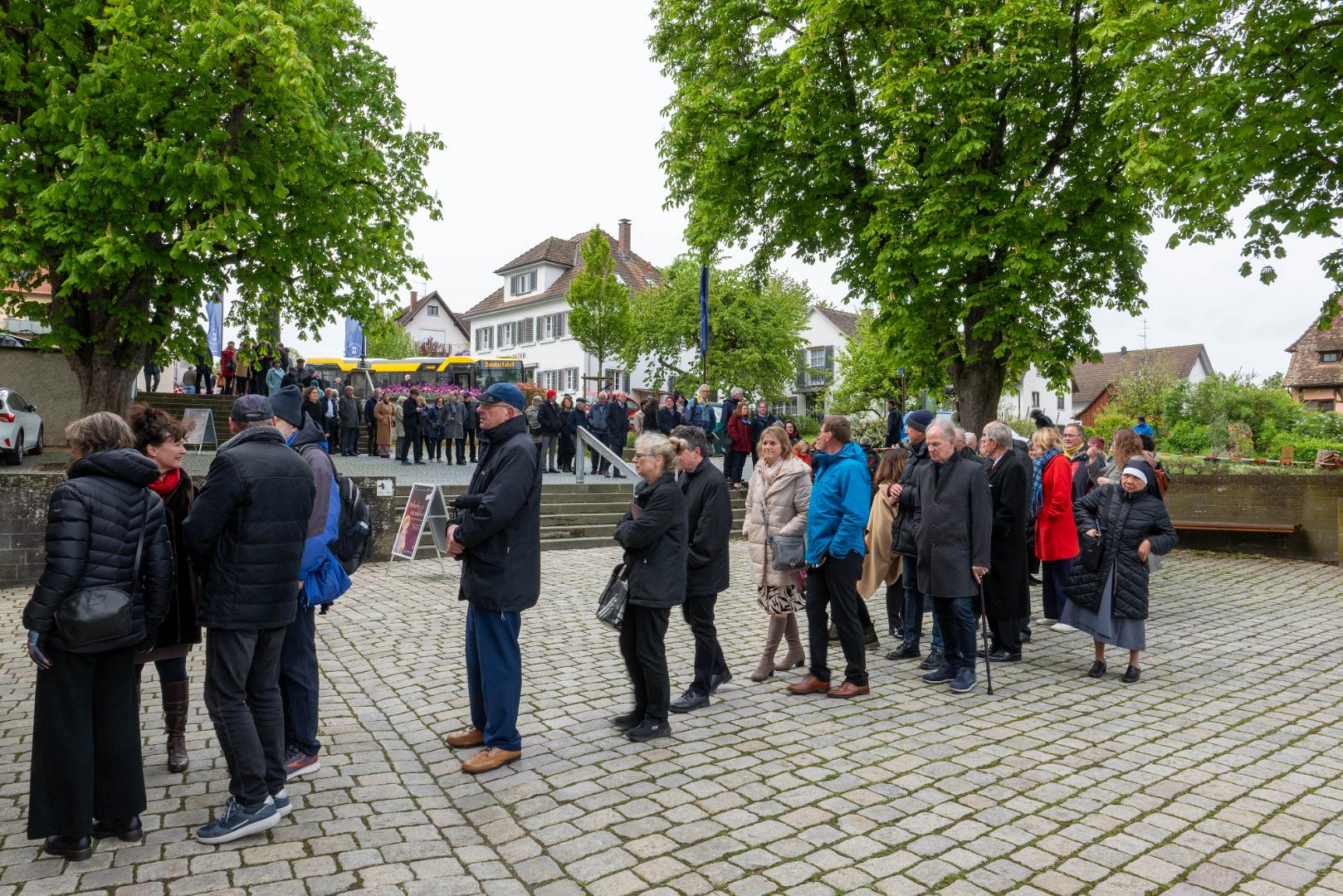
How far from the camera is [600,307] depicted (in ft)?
153

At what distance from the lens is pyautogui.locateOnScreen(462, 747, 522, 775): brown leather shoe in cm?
509

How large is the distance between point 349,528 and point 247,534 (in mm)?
968

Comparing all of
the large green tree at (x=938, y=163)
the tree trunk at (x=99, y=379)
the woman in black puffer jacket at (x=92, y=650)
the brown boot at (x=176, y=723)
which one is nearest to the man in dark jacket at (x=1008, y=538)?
the brown boot at (x=176, y=723)

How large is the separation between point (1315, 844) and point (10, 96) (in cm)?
1697

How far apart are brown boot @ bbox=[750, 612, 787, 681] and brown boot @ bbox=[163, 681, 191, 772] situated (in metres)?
3.91

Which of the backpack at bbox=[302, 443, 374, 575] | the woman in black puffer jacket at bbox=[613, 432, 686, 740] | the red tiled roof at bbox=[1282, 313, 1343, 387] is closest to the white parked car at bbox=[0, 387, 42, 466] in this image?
the backpack at bbox=[302, 443, 374, 575]

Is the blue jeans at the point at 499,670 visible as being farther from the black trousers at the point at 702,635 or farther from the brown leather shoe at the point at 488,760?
the black trousers at the point at 702,635

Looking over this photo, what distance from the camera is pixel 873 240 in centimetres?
1585

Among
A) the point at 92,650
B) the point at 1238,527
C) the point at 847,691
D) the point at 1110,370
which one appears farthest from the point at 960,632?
the point at 1110,370

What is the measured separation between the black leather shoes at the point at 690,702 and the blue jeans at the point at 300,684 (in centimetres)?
234

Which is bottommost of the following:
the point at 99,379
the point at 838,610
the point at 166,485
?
the point at 838,610

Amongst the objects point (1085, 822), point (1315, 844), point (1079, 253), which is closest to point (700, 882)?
point (1085, 822)

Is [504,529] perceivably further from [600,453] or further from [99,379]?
[99,379]

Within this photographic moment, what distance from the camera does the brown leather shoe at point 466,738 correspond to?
551 centimetres
